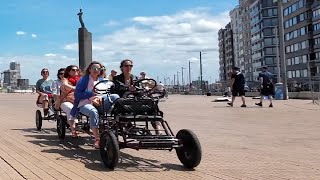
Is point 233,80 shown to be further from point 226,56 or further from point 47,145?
point 226,56

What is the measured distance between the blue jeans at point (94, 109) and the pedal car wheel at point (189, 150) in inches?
61.2

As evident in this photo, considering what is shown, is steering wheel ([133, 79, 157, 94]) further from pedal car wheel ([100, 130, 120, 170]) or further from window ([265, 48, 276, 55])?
window ([265, 48, 276, 55])

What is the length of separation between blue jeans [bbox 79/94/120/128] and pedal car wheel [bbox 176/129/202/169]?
156 centimetres

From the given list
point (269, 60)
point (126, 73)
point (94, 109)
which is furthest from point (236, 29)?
point (94, 109)

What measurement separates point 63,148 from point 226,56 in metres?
176

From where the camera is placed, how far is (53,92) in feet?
40.8

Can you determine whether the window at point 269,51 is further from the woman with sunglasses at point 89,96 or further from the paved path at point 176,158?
the woman with sunglasses at point 89,96

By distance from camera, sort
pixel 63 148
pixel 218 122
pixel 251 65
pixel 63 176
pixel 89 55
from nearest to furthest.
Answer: pixel 63 176 → pixel 63 148 → pixel 218 122 → pixel 89 55 → pixel 251 65

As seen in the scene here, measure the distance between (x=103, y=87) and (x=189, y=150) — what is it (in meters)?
2.75

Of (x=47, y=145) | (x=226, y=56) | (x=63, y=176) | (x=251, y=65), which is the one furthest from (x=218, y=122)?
(x=226, y=56)

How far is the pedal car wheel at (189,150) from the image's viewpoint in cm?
699

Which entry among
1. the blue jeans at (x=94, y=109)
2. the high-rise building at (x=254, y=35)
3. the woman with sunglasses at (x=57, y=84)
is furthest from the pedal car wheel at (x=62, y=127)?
the high-rise building at (x=254, y=35)

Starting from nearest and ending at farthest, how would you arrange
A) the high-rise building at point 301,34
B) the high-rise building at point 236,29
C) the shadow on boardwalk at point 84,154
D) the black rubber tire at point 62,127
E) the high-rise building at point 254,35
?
the shadow on boardwalk at point 84,154
the black rubber tire at point 62,127
the high-rise building at point 301,34
the high-rise building at point 254,35
the high-rise building at point 236,29

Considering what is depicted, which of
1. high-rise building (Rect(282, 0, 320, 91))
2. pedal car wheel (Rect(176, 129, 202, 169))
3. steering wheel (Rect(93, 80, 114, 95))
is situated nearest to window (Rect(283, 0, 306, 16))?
high-rise building (Rect(282, 0, 320, 91))
